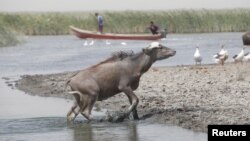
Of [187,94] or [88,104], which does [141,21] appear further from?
[88,104]

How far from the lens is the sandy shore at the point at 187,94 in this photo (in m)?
15.1

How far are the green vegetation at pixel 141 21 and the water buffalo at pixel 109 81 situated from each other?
1948 inches

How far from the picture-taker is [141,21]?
2675 inches

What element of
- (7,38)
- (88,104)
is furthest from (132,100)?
(7,38)

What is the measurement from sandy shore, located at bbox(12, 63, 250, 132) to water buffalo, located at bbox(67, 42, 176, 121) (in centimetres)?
76

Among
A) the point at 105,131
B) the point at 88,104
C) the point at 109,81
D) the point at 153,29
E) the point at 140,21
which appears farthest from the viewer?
the point at 140,21

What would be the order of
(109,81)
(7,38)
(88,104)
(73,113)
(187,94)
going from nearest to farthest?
(88,104), (109,81), (73,113), (187,94), (7,38)

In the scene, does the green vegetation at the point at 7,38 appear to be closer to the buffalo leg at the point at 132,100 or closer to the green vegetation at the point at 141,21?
the green vegetation at the point at 141,21

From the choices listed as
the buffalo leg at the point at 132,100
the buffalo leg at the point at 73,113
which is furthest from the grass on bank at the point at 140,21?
the buffalo leg at the point at 132,100

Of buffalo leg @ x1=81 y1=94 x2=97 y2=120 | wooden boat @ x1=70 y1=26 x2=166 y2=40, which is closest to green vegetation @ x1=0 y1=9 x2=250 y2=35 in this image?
wooden boat @ x1=70 y1=26 x2=166 y2=40

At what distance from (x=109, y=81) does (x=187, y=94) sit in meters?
3.17

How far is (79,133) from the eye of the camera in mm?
14617

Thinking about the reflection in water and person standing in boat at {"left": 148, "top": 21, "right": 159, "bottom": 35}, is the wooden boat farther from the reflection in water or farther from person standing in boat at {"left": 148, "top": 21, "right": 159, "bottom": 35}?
the reflection in water

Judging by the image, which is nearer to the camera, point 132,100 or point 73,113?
point 132,100
